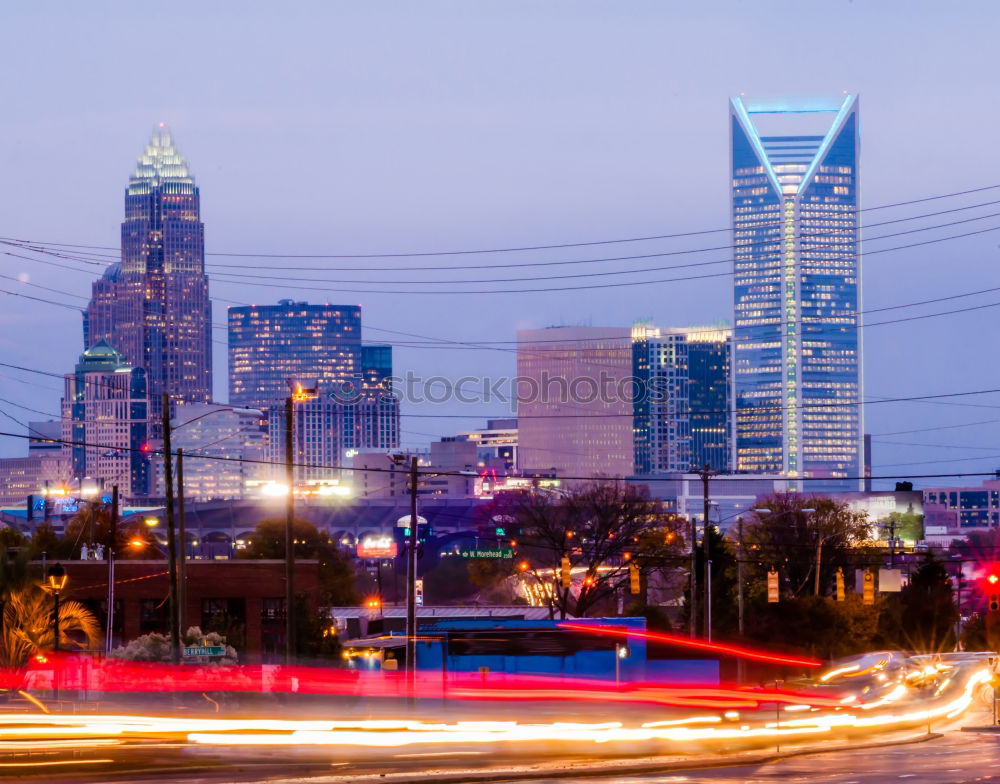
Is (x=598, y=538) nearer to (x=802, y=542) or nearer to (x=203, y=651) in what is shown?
(x=802, y=542)

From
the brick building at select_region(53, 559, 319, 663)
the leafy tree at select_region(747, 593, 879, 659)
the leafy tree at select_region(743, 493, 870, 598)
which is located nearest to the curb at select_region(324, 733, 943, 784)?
the brick building at select_region(53, 559, 319, 663)

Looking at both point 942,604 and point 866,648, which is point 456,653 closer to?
point 866,648

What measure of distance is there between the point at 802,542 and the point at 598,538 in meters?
17.8

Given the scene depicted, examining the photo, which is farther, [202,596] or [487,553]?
[487,553]

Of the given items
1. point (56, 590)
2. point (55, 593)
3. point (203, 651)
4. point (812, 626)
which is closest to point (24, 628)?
point (56, 590)

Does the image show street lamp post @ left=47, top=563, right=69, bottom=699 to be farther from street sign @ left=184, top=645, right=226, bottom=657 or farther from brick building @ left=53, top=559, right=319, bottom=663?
brick building @ left=53, top=559, right=319, bottom=663

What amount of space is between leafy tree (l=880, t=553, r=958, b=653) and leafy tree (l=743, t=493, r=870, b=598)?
181 inches

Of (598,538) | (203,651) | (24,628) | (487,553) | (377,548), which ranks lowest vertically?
(377,548)

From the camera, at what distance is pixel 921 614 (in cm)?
10369

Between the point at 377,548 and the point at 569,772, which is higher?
the point at 377,548

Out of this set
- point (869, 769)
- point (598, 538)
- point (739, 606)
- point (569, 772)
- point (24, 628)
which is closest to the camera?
point (569, 772)

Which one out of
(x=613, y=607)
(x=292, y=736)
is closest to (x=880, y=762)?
(x=292, y=736)

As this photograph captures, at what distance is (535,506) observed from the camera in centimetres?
10681

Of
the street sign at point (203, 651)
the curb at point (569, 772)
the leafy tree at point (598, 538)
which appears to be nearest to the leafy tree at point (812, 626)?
the leafy tree at point (598, 538)
